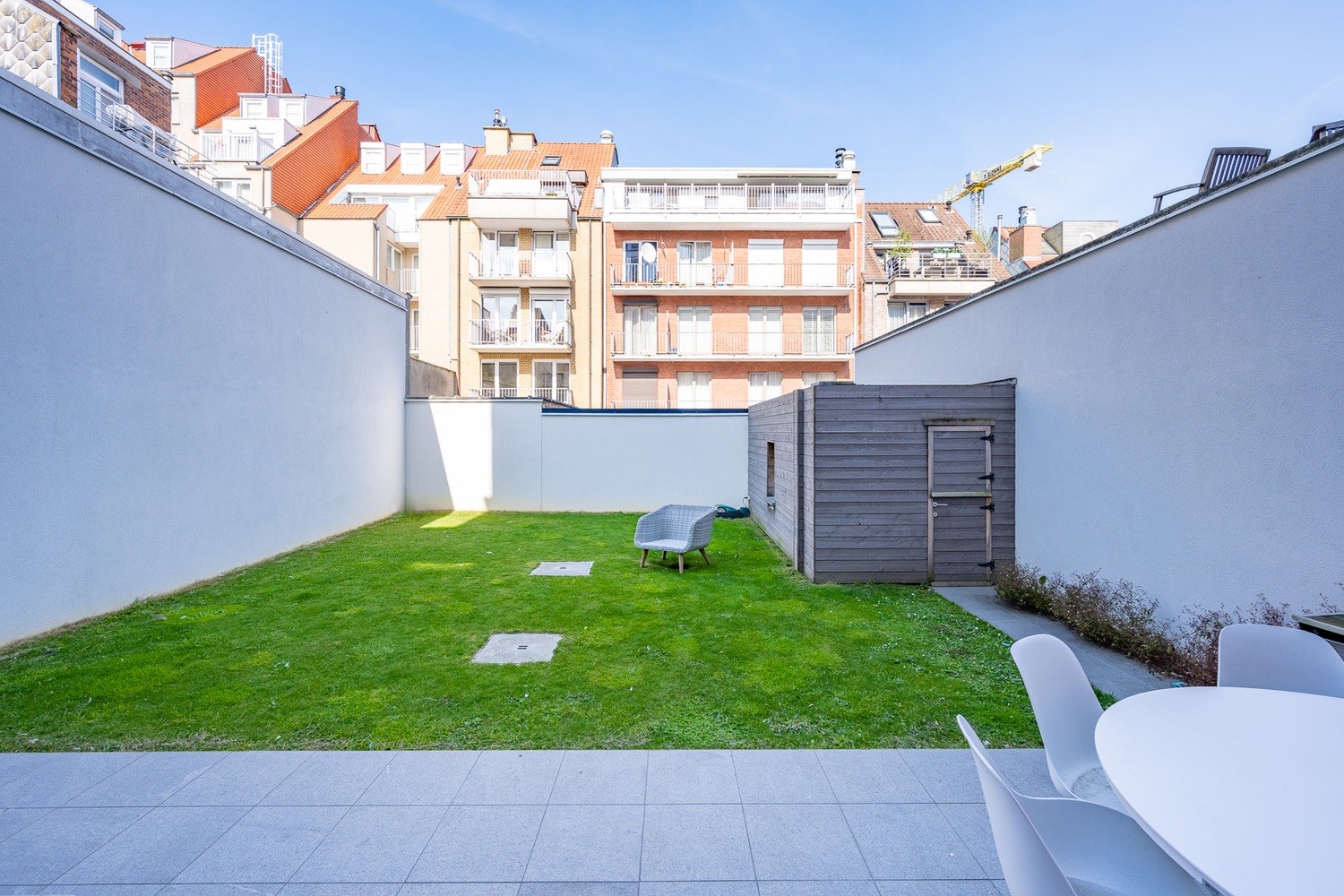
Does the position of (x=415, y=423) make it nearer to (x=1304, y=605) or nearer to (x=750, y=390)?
(x=750, y=390)

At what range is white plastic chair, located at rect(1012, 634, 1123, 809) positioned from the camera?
7.93 feet

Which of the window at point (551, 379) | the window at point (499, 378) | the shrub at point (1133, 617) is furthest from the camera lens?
the window at point (551, 379)

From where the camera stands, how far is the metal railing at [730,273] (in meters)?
22.6

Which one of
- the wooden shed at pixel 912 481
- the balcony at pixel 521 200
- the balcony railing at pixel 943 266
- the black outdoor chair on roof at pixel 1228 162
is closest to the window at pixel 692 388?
the balcony at pixel 521 200

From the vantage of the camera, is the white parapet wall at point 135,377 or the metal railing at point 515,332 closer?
the white parapet wall at point 135,377

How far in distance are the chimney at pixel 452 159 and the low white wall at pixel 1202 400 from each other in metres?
25.4

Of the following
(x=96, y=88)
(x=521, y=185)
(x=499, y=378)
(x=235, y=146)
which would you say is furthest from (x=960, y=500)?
(x=235, y=146)

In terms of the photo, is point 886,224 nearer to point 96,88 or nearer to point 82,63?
point 96,88

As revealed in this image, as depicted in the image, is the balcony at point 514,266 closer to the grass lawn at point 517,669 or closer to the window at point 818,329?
the window at point 818,329

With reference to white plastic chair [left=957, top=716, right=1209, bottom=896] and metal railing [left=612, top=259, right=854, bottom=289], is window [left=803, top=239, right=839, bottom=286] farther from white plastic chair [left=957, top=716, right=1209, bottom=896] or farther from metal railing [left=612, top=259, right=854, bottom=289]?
white plastic chair [left=957, top=716, right=1209, bottom=896]

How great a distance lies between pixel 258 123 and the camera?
993 inches

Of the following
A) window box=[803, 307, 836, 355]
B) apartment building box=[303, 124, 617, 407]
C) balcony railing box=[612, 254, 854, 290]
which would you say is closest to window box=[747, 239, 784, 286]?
balcony railing box=[612, 254, 854, 290]

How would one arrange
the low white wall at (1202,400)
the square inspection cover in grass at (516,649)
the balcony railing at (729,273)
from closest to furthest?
1. the low white wall at (1202,400)
2. the square inspection cover in grass at (516,649)
3. the balcony railing at (729,273)

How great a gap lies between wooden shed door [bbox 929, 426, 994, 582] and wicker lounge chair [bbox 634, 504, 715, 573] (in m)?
2.96
